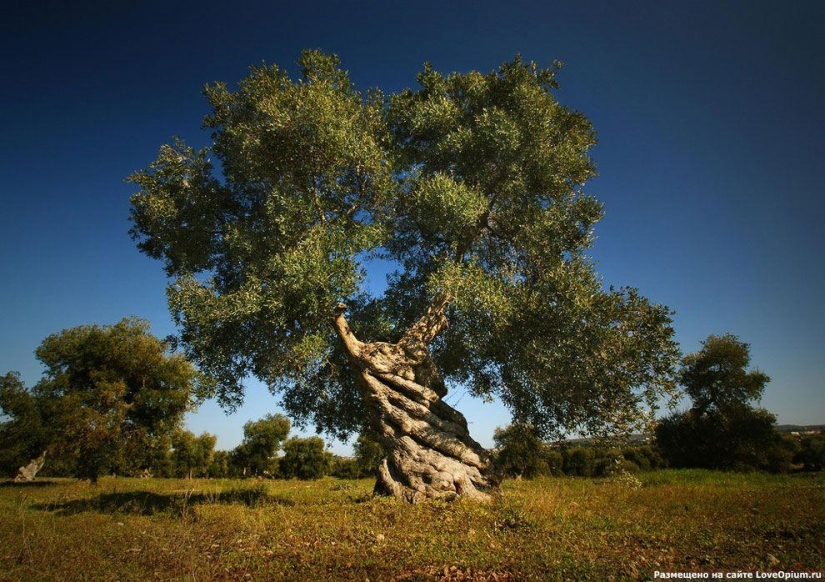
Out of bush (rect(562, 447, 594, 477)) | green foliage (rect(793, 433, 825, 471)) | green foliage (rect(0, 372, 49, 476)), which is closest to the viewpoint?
green foliage (rect(0, 372, 49, 476))

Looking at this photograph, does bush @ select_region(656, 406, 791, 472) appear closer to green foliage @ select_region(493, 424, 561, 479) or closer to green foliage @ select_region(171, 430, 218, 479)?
A: green foliage @ select_region(493, 424, 561, 479)

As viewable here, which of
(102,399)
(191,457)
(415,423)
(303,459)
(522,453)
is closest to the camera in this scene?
(415,423)

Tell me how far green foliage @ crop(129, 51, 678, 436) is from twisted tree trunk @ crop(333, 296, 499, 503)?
162cm

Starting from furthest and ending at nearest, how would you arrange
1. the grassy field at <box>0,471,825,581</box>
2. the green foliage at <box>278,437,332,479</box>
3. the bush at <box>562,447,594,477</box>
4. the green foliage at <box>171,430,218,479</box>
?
the green foliage at <box>278,437,332,479</box>, the green foliage at <box>171,430,218,479</box>, the bush at <box>562,447,594,477</box>, the grassy field at <box>0,471,825,581</box>

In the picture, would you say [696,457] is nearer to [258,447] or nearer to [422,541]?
[422,541]

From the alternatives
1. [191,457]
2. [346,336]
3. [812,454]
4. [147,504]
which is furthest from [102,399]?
[812,454]

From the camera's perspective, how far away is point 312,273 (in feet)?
44.8

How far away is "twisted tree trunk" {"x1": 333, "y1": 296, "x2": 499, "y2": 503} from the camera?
15141 mm

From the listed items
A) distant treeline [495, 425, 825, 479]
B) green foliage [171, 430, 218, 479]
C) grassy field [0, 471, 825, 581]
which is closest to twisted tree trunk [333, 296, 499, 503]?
grassy field [0, 471, 825, 581]

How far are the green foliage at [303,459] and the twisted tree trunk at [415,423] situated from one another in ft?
111

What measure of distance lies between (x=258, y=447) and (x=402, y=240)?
37426 mm

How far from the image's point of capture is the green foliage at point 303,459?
4600 cm

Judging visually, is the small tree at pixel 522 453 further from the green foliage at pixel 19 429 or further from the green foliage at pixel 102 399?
the green foliage at pixel 19 429

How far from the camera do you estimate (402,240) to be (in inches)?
815
